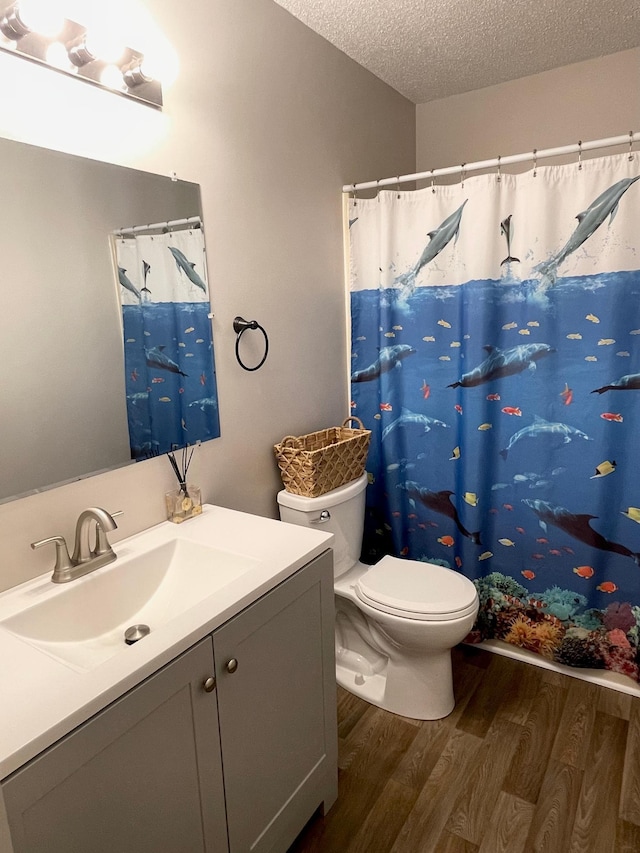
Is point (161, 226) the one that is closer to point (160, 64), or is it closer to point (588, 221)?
point (160, 64)

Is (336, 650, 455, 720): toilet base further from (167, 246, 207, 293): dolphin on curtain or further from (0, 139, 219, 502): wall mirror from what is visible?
(167, 246, 207, 293): dolphin on curtain

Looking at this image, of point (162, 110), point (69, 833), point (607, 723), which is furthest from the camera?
point (607, 723)

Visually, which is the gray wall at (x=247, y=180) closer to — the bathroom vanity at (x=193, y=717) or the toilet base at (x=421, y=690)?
the bathroom vanity at (x=193, y=717)

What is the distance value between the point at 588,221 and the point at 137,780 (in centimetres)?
208

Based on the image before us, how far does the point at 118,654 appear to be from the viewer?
1024mm

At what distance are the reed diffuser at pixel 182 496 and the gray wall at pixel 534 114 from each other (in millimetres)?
2049

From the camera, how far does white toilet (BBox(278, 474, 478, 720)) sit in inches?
73.9

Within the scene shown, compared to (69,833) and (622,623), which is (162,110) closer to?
(69,833)

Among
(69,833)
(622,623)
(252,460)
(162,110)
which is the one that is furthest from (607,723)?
(162,110)

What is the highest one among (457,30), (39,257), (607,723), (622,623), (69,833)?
(457,30)

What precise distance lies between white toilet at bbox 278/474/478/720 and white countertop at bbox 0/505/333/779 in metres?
0.53

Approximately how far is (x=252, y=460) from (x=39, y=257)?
0.97m

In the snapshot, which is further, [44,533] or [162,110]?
[162,110]

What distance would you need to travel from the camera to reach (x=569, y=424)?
81.5 inches
